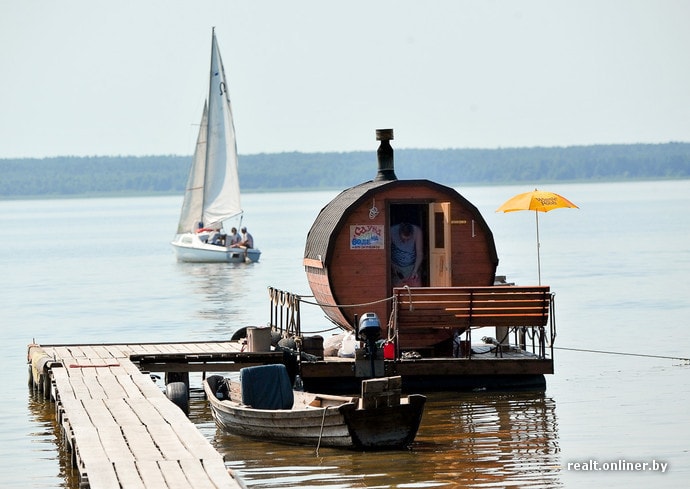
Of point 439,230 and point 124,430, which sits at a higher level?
point 439,230

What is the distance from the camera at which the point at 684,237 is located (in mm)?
86375

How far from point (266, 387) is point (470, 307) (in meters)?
4.14

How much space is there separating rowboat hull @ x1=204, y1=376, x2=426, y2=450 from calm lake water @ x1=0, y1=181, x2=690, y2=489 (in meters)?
0.21

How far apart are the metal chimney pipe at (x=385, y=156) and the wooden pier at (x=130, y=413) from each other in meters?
4.07

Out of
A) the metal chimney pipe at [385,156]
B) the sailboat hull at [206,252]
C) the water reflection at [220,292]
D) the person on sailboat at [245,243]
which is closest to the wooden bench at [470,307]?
the metal chimney pipe at [385,156]

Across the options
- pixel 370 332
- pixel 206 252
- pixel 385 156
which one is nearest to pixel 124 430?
pixel 370 332

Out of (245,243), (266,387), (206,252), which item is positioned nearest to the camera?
(266,387)

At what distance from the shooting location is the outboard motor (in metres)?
20.8

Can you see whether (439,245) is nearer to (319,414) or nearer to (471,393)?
(471,393)

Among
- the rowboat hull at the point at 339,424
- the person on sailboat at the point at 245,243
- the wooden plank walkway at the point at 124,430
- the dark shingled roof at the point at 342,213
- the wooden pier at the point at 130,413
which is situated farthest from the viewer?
the person on sailboat at the point at 245,243

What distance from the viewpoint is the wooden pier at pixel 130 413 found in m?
13.1

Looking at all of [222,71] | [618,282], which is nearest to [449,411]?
[618,282]

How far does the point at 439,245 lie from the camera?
23.4 m

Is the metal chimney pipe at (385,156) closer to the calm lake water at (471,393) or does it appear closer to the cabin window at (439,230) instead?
the cabin window at (439,230)
